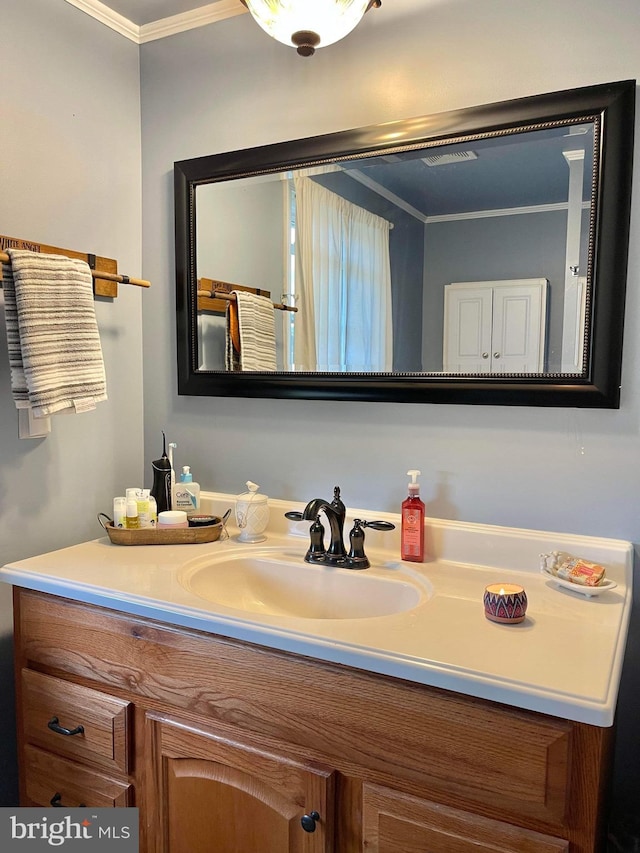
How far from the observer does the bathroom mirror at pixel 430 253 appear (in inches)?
50.4

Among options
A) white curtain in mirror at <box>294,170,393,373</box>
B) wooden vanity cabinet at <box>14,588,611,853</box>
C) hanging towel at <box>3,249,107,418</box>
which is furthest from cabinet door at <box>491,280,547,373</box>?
hanging towel at <box>3,249,107,418</box>

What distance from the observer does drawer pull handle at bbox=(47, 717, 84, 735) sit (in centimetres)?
130

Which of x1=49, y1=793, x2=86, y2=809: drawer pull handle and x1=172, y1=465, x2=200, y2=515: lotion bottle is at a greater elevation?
x1=172, y1=465, x2=200, y2=515: lotion bottle

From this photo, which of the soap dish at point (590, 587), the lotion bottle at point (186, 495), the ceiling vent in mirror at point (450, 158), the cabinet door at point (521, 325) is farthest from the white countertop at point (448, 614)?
the ceiling vent in mirror at point (450, 158)

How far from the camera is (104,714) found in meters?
1.26

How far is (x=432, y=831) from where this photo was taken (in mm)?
960

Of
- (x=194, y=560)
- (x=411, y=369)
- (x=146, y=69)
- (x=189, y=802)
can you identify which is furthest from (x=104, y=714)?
(x=146, y=69)

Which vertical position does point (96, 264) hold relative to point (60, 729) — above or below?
above

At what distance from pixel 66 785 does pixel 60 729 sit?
0.14m

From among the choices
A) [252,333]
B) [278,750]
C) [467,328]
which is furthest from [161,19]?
[278,750]

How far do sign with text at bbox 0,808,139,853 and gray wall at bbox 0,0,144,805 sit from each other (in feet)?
0.74

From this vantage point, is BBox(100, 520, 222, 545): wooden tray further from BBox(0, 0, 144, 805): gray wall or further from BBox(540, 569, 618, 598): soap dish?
BBox(540, 569, 618, 598): soap dish

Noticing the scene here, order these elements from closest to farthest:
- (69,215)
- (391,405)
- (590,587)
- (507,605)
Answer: (507,605) → (590,587) → (391,405) → (69,215)

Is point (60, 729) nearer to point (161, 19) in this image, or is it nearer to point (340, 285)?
point (340, 285)
